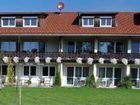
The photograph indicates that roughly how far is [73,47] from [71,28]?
1.76 meters

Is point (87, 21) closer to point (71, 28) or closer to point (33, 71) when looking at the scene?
point (71, 28)

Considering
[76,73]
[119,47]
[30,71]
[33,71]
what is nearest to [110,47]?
[119,47]

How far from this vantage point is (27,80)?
117 ft

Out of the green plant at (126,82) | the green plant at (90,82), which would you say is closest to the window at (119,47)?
the green plant at (126,82)

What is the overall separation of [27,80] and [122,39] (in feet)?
29.9

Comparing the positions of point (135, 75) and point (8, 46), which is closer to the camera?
point (135, 75)

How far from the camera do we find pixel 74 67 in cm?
3631

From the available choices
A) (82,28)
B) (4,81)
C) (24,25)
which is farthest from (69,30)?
(4,81)

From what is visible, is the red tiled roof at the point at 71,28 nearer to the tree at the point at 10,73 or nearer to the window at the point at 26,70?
the window at the point at 26,70

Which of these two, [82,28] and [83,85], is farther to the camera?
[82,28]

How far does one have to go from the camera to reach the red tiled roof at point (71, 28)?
35.7m

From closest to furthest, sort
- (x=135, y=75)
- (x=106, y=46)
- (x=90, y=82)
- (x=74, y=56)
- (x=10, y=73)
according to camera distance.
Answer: (x=10, y=73) → (x=90, y=82) → (x=74, y=56) → (x=135, y=75) → (x=106, y=46)

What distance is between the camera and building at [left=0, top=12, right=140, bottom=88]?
115 ft

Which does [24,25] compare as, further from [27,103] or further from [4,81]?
[27,103]
